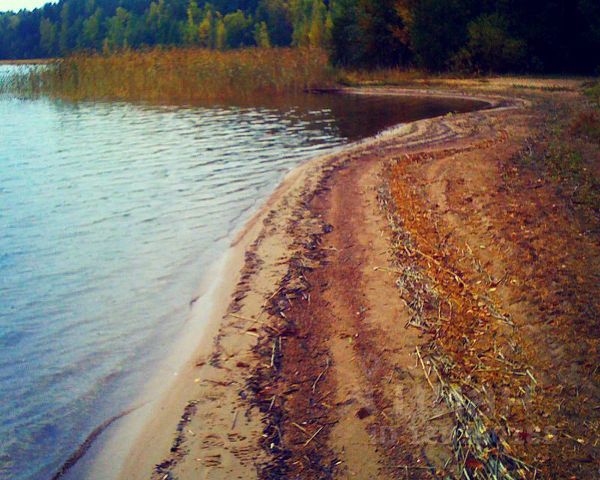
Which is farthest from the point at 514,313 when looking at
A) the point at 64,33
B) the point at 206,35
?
the point at 64,33

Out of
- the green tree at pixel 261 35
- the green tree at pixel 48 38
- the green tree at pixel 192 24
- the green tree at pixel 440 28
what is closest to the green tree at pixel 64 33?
the green tree at pixel 48 38

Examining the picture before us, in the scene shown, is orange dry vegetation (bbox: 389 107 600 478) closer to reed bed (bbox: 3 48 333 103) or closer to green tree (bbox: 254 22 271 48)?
reed bed (bbox: 3 48 333 103)

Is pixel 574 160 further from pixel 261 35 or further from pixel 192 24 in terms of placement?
pixel 192 24

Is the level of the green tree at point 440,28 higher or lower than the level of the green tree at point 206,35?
lower

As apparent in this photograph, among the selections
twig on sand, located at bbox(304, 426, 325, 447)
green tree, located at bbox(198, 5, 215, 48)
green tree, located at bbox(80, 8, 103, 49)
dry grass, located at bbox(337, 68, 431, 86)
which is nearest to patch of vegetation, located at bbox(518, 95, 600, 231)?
twig on sand, located at bbox(304, 426, 325, 447)

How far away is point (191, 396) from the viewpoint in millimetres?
4434

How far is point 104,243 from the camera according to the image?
317 inches

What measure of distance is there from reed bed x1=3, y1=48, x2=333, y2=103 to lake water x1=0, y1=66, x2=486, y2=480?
1003cm

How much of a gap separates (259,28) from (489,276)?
71639 mm

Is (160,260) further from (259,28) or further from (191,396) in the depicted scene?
(259,28)

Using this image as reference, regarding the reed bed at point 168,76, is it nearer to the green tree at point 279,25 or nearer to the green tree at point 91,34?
the green tree at point 279,25

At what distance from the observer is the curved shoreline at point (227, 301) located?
391 cm

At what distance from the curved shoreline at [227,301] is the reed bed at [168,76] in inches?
614

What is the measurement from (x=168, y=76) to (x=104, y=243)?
22460mm
